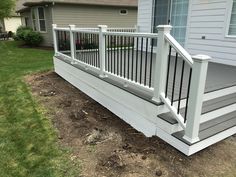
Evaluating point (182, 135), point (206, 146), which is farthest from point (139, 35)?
point (206, 146)

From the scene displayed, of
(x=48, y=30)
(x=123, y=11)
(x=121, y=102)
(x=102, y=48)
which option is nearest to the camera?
(x=121, y=102)

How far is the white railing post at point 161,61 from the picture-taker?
2.75m

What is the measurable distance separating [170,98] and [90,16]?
1211 cm

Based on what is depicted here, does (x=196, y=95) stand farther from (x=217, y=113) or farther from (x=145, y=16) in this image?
(x=145, y=16)

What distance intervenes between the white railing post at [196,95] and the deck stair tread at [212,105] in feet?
0.91

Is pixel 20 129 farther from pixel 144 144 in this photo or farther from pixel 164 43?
pixel 164 43

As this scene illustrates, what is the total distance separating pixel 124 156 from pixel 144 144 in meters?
0.38

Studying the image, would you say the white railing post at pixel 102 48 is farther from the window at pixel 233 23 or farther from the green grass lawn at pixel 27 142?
the window at pixel 233 23

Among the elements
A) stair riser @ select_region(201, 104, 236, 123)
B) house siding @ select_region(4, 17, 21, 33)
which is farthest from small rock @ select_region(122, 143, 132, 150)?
house siding @ select_region(4, 17, 21, 33)

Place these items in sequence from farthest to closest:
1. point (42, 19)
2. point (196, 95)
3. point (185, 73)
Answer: point (42, 19), point (185, 73), point (196, 95)

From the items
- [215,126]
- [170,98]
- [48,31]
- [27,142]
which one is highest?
[48,31]

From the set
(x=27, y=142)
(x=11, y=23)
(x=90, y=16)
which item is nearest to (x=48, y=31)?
(x=90, y=16)

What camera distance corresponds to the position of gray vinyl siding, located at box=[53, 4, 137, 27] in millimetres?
13033

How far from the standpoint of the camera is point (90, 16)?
Answer: 14062 millimetres
